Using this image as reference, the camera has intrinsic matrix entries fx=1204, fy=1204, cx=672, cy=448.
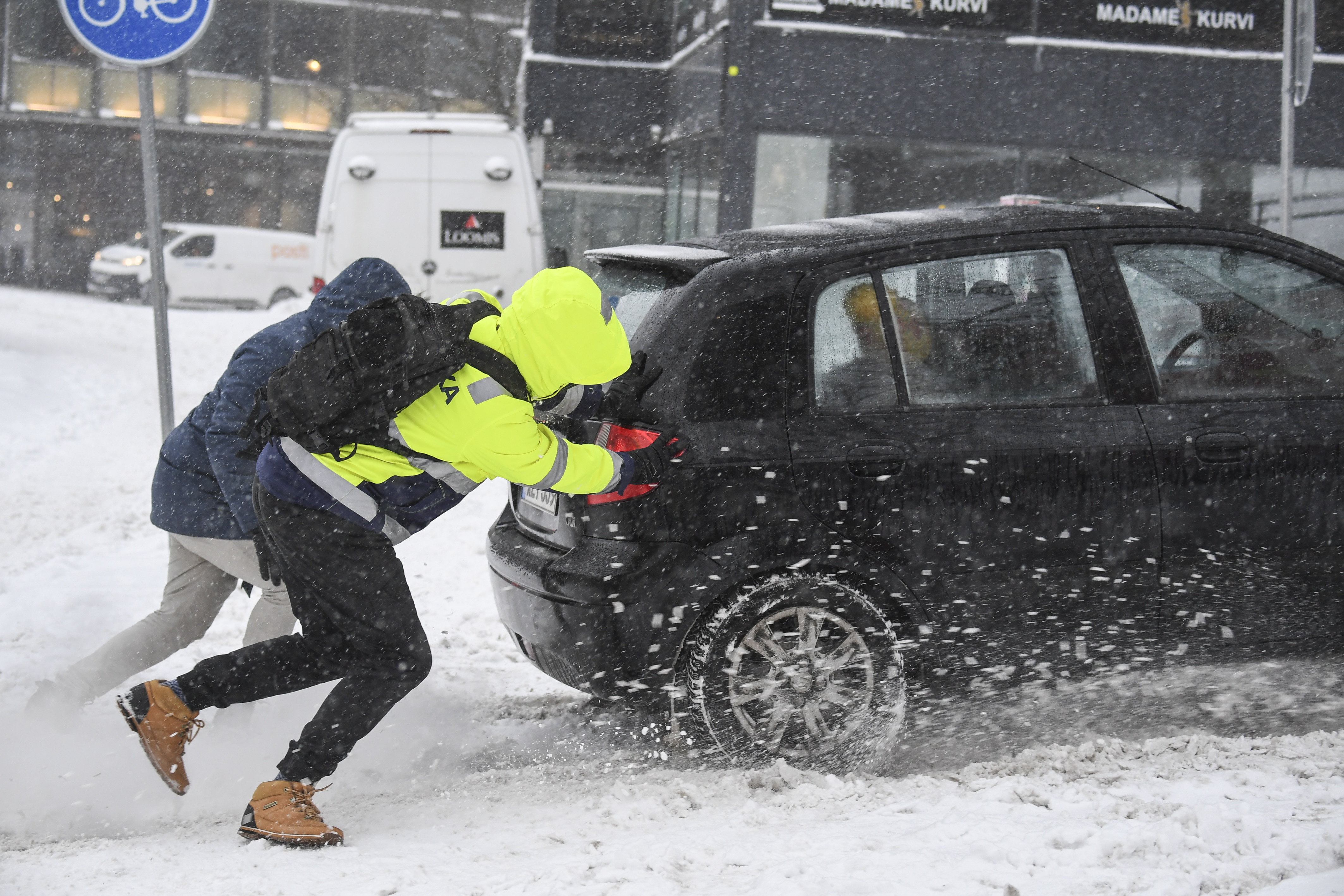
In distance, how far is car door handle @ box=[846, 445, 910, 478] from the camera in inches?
136

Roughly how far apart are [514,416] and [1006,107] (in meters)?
11.8

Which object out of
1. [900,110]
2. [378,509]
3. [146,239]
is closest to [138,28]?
[378,509]

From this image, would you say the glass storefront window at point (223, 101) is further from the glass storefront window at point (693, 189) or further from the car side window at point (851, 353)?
the car side window at point (851, 353)

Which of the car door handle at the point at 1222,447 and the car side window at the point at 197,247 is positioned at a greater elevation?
the car side window at the point at 197,247

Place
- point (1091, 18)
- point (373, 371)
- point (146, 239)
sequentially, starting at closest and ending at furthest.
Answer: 1. point (373, 371)
2. point (1091, 18)
3. point (146, 239)

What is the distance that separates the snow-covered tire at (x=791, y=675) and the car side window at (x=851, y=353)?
530 mm

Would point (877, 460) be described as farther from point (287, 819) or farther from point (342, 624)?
point (287, 819)

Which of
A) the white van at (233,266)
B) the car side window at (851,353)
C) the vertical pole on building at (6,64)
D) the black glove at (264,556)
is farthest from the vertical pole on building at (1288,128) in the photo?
the vertical pole on building at (6,64)

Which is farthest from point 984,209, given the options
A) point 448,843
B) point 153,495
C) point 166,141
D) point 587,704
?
point 166,141

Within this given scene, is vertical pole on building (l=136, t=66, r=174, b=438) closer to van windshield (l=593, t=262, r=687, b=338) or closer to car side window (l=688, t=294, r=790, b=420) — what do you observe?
van windshield (l=593, t=262, r=687, b=338)

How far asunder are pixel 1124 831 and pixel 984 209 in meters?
1.97

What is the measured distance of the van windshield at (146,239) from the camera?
2219cm

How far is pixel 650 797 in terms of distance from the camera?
3430mm

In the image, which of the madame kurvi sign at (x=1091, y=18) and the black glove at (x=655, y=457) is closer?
the black glove at (x=655, y=457)
